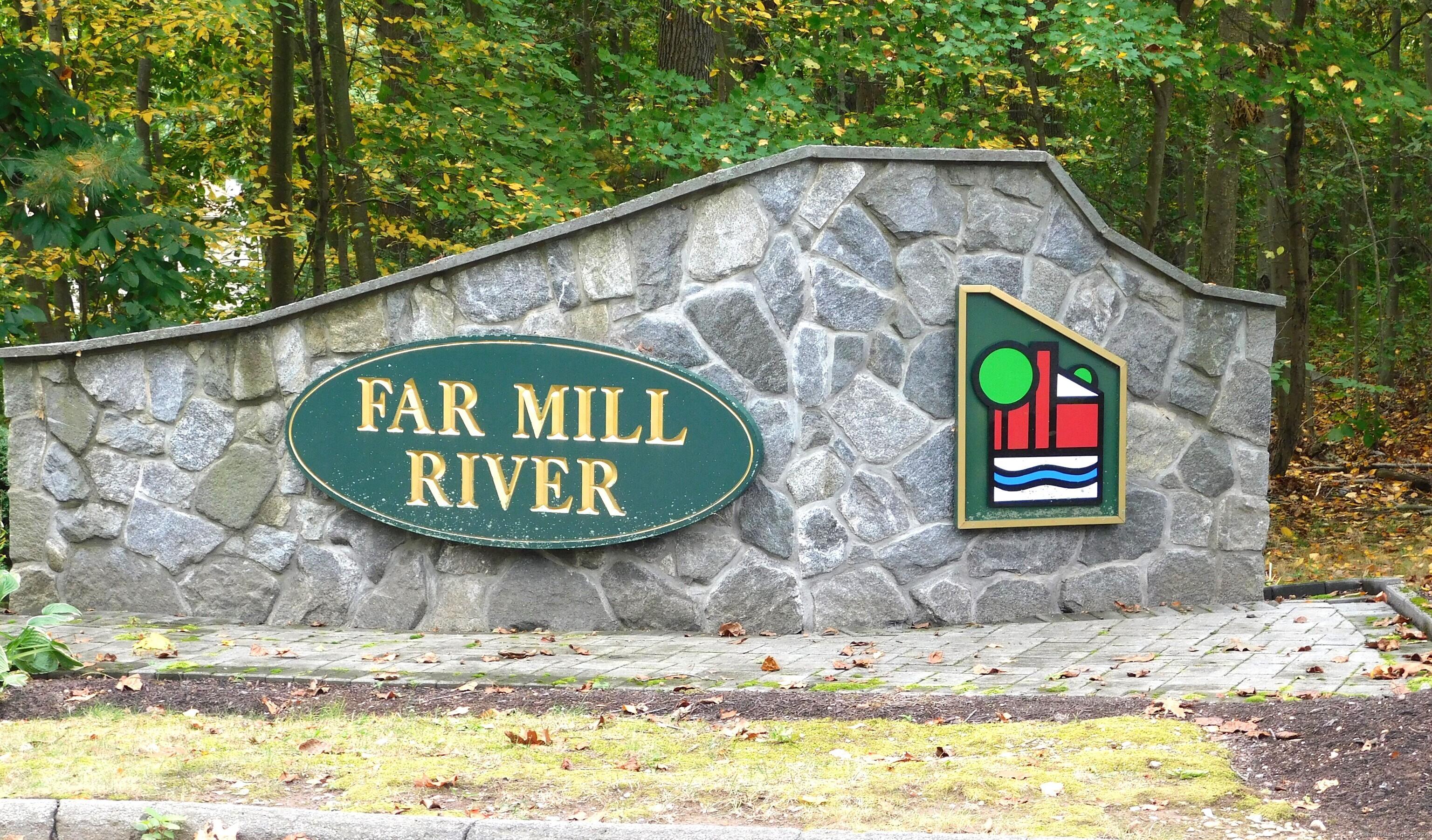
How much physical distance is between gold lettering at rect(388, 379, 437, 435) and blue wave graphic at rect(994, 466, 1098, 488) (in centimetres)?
302

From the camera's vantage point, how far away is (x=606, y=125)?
13062mm

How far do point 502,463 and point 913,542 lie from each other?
2197 mm

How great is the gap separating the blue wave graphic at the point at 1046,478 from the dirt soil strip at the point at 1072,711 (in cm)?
179

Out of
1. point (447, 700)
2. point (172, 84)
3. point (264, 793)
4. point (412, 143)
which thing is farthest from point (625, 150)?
point (264, 793)

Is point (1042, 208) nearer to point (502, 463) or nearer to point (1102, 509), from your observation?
point (1102, 509)

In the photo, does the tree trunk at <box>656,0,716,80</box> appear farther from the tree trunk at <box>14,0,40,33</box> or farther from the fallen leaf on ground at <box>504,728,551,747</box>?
the fallen leaf on ground at <box>504,728,551,747</box>

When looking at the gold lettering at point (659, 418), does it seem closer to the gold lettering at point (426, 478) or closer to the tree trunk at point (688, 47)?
the gold lettering at point (426, 478)

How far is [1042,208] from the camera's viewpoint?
6809 mm

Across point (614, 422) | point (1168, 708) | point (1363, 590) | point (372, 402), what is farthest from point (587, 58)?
point (1168, 708)

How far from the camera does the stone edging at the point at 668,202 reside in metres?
6.50

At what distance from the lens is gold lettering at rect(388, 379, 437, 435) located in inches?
273

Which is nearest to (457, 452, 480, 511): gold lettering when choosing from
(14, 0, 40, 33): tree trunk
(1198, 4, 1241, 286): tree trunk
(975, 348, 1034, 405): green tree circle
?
(975, 348, 1034, 405): green tree circle

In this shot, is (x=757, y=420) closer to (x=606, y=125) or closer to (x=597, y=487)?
(x=597, y=487)

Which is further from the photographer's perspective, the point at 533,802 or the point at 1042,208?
the point at 1042,208
